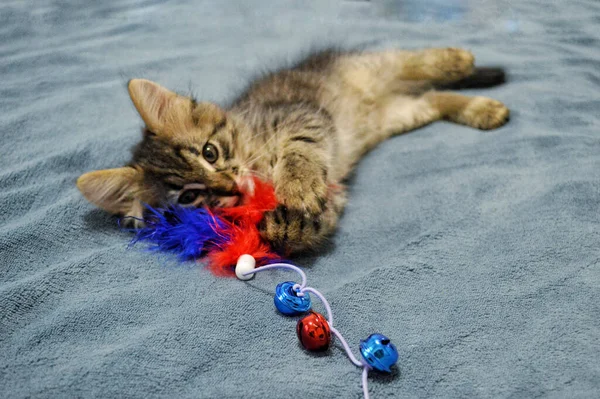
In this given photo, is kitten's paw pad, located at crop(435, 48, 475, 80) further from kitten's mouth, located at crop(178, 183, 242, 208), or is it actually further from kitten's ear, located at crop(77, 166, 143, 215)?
kitten's ear, located at crop(77, 166, 143, 215)

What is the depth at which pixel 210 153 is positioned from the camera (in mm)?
1300

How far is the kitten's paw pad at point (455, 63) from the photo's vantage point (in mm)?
1931

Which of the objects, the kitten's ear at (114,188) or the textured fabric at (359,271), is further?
the kitten's ear at (114,188)

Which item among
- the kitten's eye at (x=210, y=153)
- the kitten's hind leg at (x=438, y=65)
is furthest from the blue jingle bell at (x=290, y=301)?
the kitten's hind leg at (x=438, y=65)

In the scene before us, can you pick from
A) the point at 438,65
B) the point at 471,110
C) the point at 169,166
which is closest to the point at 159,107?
the point at 169,166

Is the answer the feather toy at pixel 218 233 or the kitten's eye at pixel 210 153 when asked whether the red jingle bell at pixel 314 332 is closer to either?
the feather toy at pixel 218 233

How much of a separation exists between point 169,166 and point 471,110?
3.85 feet

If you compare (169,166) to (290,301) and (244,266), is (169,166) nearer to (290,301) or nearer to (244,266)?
(244,266)

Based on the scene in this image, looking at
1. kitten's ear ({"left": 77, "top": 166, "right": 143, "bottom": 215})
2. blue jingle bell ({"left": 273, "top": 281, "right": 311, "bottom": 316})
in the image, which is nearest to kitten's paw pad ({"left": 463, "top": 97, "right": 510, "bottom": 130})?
blue jingle bell ({"left": 273, "top": 281, "right": 311, "bottom": 316})

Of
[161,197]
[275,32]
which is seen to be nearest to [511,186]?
[161,197]

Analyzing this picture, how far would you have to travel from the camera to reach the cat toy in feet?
2.85

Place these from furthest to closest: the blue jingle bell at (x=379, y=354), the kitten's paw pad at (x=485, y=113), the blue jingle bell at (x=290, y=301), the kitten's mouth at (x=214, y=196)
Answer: the kitten's paw pad at (x=485, y=113) < the kitten's mouth at (x=214, y=196) < the blue jingle bell at (x=290, y=301) < the blue jingle bell at (x=379, y=354)

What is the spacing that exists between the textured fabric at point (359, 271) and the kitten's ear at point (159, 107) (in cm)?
24

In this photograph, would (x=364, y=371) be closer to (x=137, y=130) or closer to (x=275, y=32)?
(x=137, y=130)
